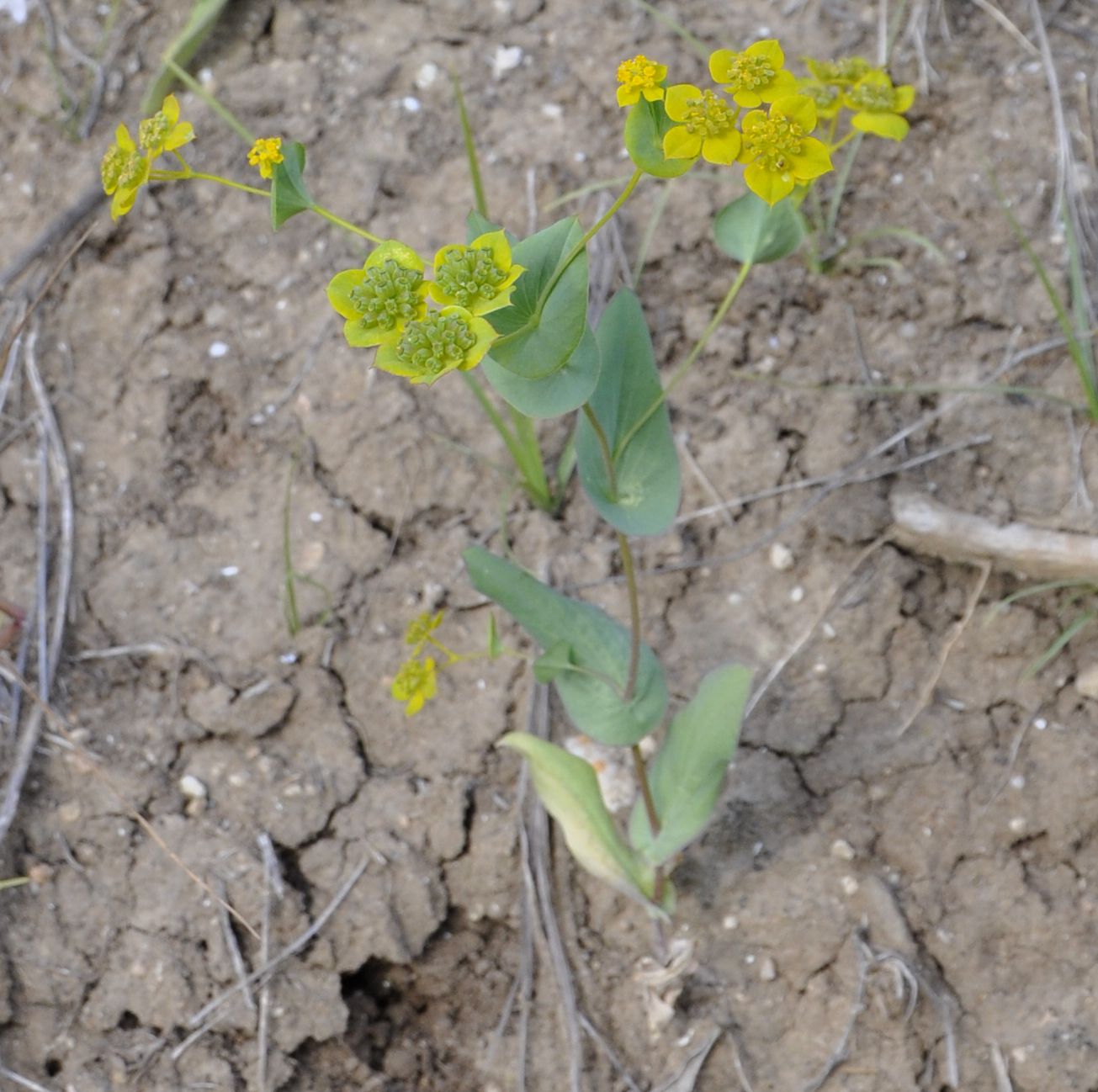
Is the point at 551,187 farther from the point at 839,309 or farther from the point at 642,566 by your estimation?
the point at 642,566

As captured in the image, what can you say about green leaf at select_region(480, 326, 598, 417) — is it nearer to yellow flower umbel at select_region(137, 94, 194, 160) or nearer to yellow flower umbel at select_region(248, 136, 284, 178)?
yellow flower umbel at select_region(248, 136, 284, 178)

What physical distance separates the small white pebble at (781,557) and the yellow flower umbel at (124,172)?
1.51 m

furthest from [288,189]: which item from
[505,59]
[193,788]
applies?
[505,59]

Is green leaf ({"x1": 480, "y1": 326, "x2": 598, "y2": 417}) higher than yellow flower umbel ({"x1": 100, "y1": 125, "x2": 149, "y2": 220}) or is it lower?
lower

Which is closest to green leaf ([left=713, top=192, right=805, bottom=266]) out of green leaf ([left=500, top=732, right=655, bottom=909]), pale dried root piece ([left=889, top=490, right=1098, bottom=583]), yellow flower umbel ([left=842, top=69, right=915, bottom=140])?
yellow flower umbel ([left=842, top=69, right=915, bottom=140])

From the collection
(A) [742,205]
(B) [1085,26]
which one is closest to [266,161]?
(A) [742,205]

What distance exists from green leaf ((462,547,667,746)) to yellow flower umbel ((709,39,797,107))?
2.78ft

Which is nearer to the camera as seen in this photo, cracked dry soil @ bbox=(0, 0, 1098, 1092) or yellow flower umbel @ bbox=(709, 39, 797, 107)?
yellow flower umbel @ bbox=(709, 39, 797, 107)

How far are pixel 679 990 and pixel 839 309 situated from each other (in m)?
1.58

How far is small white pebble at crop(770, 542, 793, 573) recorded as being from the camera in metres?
2.54

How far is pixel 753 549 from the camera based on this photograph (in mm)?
2576

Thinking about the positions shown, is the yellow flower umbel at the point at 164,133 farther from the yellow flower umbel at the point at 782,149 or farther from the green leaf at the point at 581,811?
the green leaf at the point at 581,811

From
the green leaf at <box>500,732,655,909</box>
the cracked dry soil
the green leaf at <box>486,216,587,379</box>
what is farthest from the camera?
the cracked dry soil

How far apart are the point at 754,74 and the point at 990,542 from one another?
3.99 feet
